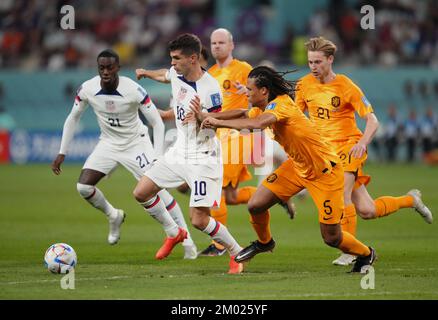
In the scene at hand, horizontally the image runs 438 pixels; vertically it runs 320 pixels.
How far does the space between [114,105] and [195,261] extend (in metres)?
2.49

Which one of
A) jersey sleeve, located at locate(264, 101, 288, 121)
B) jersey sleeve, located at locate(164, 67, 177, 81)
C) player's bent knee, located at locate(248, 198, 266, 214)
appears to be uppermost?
jersey sleeve, located at locate(164, 67, 177, 81)

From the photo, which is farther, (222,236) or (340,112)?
(340,112)

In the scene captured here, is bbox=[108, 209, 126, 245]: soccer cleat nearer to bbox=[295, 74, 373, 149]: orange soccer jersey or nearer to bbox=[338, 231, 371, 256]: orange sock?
bbox=[295, 74, 373, 149]: orange soccer jersey

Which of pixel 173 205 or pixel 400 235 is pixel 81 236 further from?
pixel 400 235

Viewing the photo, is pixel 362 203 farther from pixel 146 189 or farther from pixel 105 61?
pixel 105 61

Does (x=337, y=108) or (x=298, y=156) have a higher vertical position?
(x=337, y=108)

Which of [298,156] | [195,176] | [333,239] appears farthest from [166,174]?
[333,239]

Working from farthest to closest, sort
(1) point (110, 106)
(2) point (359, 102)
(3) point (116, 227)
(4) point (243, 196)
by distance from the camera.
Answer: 1. (4) point (243, 196)
2. (3) point (116, 227)
3. (1) point (110, 106)
4. (2) point (359, 102)

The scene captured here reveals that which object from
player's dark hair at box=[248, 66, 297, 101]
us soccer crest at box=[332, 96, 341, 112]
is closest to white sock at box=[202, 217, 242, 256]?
player's dark hair at box=[248, 66, 297, 101]

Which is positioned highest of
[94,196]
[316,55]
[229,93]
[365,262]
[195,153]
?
[316,55]

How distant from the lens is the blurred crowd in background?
34875 mm

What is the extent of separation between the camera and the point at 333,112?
1148cm

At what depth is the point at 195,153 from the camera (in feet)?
35.3

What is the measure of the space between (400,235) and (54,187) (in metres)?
12.6
